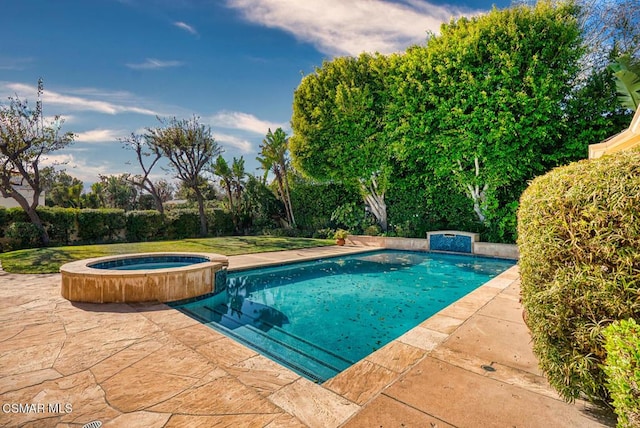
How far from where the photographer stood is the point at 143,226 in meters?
17.5

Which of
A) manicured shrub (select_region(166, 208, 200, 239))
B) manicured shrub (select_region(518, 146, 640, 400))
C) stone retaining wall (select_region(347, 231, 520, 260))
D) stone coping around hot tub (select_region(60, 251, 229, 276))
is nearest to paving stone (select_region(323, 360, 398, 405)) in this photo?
manicured shrub (select_region(518, 146, 640, 400))

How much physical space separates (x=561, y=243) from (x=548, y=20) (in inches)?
524

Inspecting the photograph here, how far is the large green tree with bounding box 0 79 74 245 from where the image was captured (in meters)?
13.5

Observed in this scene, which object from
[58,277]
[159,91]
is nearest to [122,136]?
[159,91]

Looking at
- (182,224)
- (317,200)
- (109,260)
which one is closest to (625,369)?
(109,260)

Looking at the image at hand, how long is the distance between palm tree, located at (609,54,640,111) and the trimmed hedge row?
68.9 ft

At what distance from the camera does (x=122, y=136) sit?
20062 millimetres

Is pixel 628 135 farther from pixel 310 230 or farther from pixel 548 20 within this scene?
pixel 310 230

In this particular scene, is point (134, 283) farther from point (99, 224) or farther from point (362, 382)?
point (99, 224)

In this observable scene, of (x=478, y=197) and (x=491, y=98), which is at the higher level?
(x=491, y=98)

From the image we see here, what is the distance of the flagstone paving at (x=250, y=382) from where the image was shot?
7.52 feet

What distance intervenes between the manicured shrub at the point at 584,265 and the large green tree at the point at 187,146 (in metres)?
19.9

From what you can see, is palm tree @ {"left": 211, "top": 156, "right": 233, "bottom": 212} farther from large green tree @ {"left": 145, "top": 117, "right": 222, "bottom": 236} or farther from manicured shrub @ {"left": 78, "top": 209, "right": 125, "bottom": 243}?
manicured shrub @ {"left": 78, "top": 209, "right": 125, "bottom": 243}

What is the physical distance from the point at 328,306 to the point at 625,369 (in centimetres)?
520
